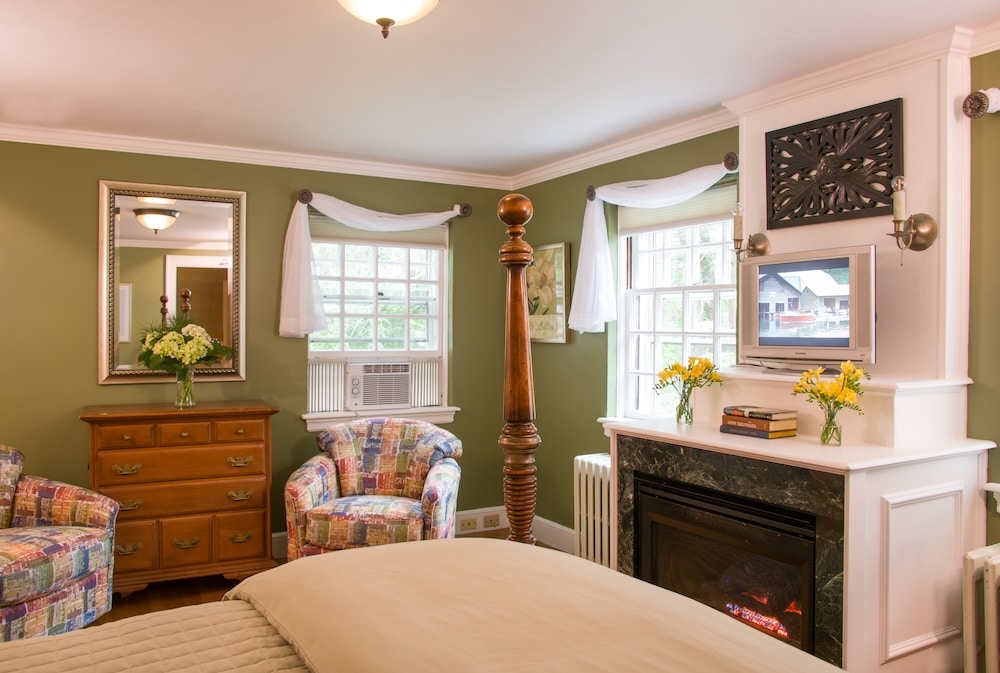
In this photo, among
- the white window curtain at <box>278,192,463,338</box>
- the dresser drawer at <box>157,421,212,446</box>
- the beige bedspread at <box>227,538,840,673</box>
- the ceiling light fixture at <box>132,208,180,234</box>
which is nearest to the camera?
the beige bedspread at <box>227,538,840,673</box>

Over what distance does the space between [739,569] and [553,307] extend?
95.4 inches

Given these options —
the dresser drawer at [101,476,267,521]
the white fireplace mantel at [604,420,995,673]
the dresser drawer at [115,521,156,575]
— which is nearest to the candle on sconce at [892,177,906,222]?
the white fireplace mantel at [604,420,995,673]

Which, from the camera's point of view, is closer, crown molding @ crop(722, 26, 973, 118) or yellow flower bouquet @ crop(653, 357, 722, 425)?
crown molding @ crop(722, 26, 973, 118)

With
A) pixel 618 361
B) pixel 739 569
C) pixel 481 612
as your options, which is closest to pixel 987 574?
pixel 739 569

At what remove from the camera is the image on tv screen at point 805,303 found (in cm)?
293

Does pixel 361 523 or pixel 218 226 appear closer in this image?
pixel 361 523

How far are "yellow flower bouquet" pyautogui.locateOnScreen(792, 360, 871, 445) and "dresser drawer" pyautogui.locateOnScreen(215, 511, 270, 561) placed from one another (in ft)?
9.71

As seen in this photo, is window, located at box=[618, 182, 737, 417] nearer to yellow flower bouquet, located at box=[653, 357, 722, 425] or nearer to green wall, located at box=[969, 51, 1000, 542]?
yellow flower bouquet, located at box=[653, 357, 722, 425]

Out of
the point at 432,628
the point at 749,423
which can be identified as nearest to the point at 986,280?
the point at 749,423

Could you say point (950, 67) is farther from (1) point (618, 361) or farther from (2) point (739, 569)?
(1) point (618, 361)

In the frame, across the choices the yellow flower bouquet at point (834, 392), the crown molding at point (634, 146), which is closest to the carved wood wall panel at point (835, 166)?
the crown molding at point (634, 146)

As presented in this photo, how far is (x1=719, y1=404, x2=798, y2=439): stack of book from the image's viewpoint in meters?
2.93

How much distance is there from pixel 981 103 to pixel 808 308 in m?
0.94

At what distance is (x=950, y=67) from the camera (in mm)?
2787
